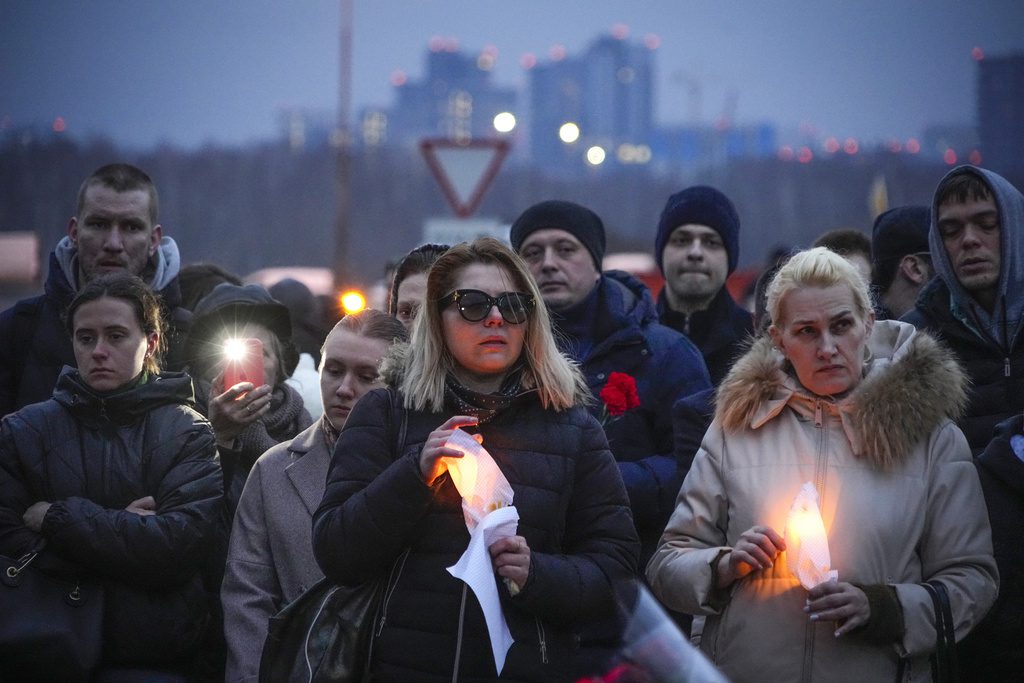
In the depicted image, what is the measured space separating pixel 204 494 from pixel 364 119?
365 feet

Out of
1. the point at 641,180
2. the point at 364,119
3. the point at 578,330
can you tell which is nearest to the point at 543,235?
the point at 578,330

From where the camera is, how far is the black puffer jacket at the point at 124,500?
15.5ft

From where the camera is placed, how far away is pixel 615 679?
262 centimetres

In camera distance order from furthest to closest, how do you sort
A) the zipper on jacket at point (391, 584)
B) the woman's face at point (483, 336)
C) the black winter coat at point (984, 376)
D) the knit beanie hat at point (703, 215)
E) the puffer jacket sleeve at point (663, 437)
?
the knit beanie hat at point (703, 215), the puffer jacket sleeve at point (663, 437), the black winter coat at point (984, 376), the woman's face at point (483, 336), the zipper on jacket at point (391, 584)

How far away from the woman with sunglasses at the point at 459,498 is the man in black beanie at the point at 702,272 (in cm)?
305

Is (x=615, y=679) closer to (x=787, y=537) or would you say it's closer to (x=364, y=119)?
(x=787, y=537)

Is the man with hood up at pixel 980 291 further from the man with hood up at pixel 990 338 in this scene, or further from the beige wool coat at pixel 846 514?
the beige wool coat at pixel 846 514

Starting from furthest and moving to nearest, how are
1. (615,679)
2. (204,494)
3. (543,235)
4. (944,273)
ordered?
1. (543,235)
2. (944,273)
3. (204,494)
4. (615,679)

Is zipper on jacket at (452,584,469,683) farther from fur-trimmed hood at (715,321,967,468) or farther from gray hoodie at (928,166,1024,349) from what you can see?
gray hoodie at (928,166,1024,349)

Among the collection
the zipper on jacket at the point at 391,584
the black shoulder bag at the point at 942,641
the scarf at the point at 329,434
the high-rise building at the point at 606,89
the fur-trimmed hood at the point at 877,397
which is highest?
the high-rise building at the point at 606,89

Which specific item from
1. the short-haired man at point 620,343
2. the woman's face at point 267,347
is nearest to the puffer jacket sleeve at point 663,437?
the short-haired man at point 620,343

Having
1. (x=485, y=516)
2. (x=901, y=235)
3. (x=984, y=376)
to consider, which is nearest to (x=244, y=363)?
(x=485, y=516)

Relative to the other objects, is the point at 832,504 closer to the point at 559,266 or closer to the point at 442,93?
the point at 559,266

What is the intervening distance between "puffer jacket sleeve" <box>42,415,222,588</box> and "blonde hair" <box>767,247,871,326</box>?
2228 mm
